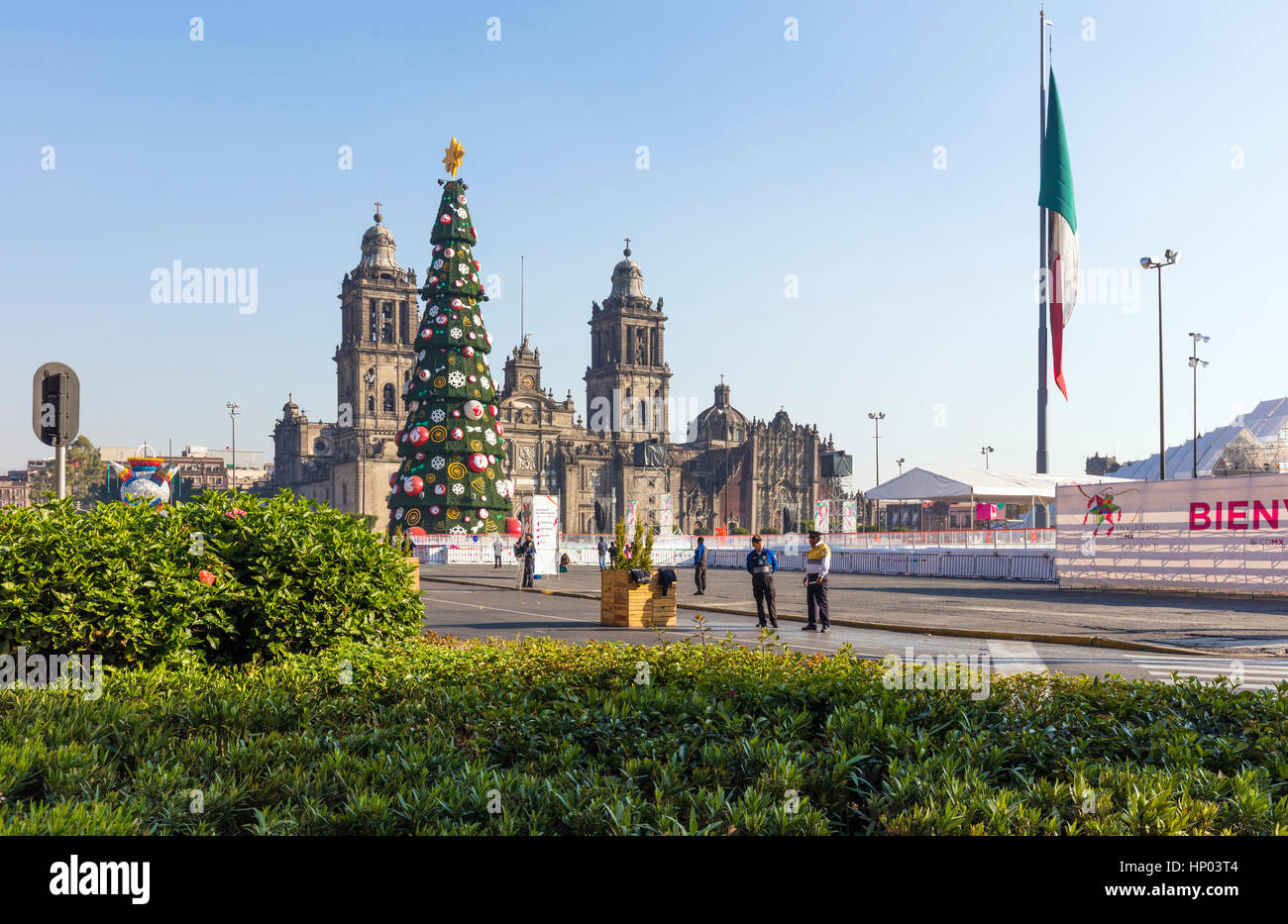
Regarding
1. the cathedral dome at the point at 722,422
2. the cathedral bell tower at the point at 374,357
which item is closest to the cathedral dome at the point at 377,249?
the cathedral bell tower at the point at 374,357

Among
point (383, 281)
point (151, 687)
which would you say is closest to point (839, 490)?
point (383, 281)

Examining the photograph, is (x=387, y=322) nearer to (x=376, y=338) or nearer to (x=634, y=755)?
(x=376, y=338)

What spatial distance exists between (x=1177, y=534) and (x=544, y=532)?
1851 centimetres

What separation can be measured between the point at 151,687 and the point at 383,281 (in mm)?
102061

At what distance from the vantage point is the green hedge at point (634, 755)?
4.47m

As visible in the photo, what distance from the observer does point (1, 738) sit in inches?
225

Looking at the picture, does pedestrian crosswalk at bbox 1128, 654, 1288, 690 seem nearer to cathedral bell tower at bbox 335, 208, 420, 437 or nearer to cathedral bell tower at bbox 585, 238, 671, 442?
cathedral bell tower at bbox 335, 208, 420, 437

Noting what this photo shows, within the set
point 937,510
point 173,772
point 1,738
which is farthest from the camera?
point 937,510

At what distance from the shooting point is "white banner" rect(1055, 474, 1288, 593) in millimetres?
23578

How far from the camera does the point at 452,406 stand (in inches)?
2025

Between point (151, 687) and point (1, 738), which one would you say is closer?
point (1, 738)

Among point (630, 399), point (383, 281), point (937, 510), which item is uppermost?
point (383, 281)
